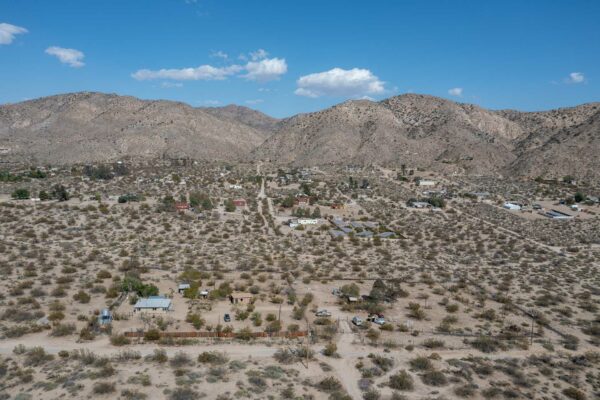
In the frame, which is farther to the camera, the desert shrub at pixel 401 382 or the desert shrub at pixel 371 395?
the desert shrub at pixel 401 382

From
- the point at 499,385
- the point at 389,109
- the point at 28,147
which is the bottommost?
the point at 499,385

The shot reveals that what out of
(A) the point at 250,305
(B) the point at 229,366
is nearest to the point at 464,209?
(A) the point at 250,305

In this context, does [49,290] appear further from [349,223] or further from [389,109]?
[389,109]

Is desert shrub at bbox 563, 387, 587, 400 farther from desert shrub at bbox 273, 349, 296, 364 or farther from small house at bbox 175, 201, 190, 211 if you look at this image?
small house at bbox 175, 201, 190, 211

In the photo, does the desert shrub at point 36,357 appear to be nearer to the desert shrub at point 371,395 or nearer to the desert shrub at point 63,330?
the desert shrub at point 63,330

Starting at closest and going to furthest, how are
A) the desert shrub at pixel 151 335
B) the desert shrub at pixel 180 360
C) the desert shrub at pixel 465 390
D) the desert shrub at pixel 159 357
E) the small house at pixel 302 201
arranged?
the desert shrub at pixel 465 390 → the desert shrub at pixel 180 360 → the desert shrub at pixel 159 357 → the desert shrub at pixel 151 335 → the small house at pixel 302 201

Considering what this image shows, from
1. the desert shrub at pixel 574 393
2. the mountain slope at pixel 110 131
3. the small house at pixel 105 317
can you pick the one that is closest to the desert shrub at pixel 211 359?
the small house at pixel 105 317

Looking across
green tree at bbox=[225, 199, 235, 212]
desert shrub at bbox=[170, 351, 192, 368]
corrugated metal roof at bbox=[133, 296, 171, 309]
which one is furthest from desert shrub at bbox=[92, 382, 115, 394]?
green tree at bbox=[225, 199, 235, 212]
